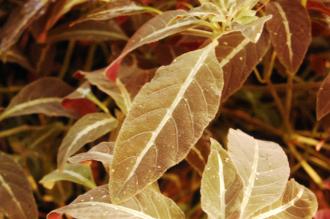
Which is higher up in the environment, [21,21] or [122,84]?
[21,21]

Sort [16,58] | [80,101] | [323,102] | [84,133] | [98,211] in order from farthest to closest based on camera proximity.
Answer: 1. [16,58]
2. [80,101]
3. [84,133]
4. [323,102]
5. [98,211]

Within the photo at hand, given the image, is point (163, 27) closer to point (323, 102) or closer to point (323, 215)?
point (323, 102)

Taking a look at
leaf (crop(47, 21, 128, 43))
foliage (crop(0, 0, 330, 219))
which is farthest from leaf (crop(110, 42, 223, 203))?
leaf (crop(47, 21, 128, 43))

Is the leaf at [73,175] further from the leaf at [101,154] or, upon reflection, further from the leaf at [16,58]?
the leaf at [16,58]

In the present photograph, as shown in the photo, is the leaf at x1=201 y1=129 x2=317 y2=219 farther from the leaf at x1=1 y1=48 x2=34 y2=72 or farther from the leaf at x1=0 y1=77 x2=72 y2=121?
the leaf at x1=1 y1=48 x2=34 y2=72

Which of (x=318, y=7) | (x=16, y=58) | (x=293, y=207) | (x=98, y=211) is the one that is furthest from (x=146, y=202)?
(x=16, y=58)

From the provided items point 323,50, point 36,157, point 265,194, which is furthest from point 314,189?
point 36,157

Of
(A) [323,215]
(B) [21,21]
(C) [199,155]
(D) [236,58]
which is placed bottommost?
(A) [323,215]

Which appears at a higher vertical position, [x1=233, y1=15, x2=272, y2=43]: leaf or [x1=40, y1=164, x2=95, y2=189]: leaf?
[x1=233, y1=15, x2=272, y2=43]: leaf
